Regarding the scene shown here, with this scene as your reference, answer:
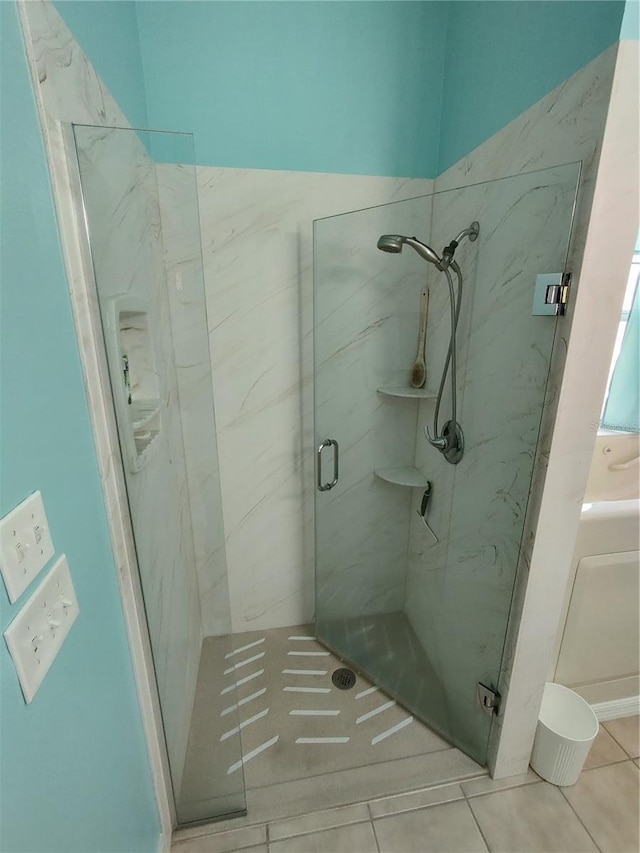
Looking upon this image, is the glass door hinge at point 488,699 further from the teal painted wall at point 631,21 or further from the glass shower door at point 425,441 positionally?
the teal painted wall at point 631,21

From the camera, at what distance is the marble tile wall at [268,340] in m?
1.53

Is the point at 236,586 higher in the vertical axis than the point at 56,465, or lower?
lower

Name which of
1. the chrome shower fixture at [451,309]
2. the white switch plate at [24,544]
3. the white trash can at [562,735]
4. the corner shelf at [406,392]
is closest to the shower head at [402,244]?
the chrome shower fixture at [451,309]

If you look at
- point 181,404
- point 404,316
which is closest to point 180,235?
point 181,404

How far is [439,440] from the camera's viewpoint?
1.50 m

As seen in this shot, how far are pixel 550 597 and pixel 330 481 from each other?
3.15 ft

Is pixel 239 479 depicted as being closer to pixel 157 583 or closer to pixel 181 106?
pixel 157 583

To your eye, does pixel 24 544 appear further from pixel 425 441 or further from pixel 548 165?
pixel 425 441

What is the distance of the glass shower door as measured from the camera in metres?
1.12

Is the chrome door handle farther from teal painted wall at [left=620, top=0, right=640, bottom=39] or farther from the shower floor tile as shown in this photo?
teal painted wall at [left=620, top=0, right=640, bottom=39]

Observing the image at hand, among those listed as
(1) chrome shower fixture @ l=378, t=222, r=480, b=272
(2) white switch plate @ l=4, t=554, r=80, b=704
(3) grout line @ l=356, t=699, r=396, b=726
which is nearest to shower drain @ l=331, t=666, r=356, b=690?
(3) grout line @ l=356, t=699, r=396, b=726

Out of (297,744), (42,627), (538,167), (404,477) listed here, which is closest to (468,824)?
(297,744)

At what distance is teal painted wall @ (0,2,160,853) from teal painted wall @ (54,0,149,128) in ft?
1.21

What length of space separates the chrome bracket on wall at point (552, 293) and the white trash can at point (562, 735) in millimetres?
1395
